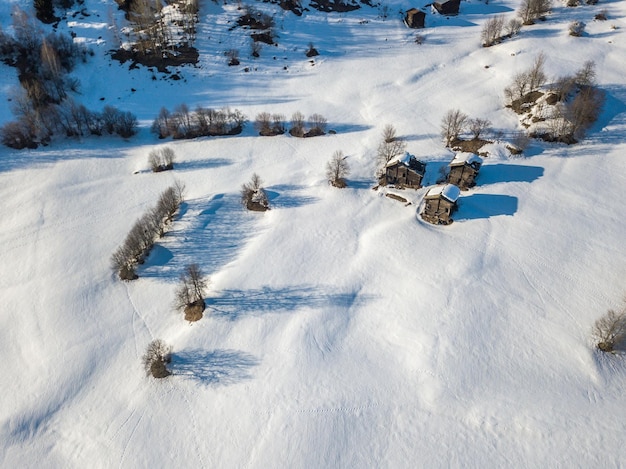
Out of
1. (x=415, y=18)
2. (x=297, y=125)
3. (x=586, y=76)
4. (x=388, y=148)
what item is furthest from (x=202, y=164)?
(x=586, y=76)

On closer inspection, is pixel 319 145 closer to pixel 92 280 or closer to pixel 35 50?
pixel 92 280

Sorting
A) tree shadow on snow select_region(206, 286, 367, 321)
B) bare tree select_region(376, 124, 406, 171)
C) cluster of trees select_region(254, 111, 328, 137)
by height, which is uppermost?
cluster of trees select_region(254, 111, 328, 137)

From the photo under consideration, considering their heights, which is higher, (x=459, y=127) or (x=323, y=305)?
(x=459, y=127)

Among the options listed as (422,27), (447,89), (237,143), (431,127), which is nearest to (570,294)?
(431,127)

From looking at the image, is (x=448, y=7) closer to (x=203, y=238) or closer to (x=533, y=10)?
(x=533, y=10)

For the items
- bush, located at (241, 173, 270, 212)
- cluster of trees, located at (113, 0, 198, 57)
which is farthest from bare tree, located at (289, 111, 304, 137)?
cluster of trees, located at (113, 0, 198, 57)

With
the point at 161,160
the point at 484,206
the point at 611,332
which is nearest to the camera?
the point at 611,332

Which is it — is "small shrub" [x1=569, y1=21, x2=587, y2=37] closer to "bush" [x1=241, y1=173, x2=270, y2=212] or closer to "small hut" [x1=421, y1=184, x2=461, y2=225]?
"small hut" [x1=421, y1=184, x2=461, y2=225]
